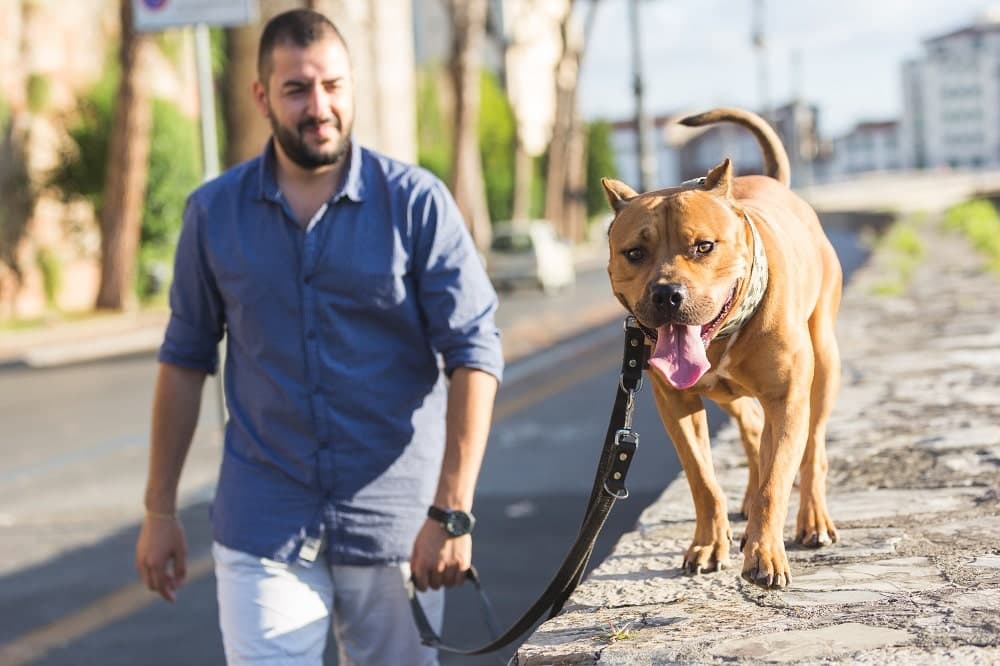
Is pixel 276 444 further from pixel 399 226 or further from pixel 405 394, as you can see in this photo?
pixel 399 226

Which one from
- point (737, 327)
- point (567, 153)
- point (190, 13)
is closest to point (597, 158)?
point (567, 153)

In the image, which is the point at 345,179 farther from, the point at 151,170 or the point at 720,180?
the point at 151,170

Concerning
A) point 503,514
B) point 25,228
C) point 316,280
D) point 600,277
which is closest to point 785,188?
point 316,280

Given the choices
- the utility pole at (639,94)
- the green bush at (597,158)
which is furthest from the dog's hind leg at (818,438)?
the green bush at (597,158)

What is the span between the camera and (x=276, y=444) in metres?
4.07

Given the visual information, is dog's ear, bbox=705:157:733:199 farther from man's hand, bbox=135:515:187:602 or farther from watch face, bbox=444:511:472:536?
man's hand, bbox=135:515:187:602

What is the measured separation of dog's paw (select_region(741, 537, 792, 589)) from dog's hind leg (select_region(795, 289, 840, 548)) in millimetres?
579

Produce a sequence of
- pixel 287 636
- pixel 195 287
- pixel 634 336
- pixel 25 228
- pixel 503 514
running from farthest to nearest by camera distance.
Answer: pixel 25 228, pixel 503 514, pixel 195 287, pixel 287 636, pixel 634 336

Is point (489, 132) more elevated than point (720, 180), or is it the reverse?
point (720, 180)

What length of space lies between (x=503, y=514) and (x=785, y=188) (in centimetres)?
484

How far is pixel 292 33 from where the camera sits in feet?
13.4

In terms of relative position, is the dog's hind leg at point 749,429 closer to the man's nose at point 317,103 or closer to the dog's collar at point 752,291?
the dog's collar at point 752,291

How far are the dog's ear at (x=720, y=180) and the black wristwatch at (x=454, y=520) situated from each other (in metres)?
1.10

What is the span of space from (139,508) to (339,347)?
18.7 ft
